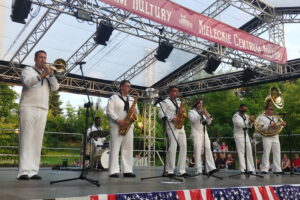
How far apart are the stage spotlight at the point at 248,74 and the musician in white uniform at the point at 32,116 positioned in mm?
9666

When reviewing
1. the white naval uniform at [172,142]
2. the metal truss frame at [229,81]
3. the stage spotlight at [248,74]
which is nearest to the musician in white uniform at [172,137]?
the white naval uniform at [172,142]

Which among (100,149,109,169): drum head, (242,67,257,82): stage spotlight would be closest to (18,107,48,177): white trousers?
(100,149,109,169): drum head

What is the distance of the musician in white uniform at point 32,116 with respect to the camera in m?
4.63

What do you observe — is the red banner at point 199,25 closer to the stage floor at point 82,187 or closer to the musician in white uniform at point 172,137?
the musician in white uniform at point 172,137

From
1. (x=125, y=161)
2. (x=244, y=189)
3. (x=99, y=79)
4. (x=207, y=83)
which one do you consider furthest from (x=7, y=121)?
(x=244, y=189)

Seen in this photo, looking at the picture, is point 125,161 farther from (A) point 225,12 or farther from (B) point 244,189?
(A) point 225,12

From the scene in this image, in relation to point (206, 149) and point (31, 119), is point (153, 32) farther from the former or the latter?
point (31, 119)

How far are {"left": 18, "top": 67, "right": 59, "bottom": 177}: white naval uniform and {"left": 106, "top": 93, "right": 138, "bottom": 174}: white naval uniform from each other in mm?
1259

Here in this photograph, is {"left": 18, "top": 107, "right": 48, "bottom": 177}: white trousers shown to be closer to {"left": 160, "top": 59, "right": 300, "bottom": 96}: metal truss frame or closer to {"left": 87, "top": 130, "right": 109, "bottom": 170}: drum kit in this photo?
{"left": 87, "top": 130, "right": 109, "bottom": 170}: drum kit

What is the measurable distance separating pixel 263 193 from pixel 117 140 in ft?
8.86

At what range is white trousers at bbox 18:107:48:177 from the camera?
15.2ft

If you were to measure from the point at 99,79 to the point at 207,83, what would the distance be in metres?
4.95

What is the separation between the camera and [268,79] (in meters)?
12.8

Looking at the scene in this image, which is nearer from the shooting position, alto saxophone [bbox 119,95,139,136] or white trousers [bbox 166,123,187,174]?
alto saxophone [bbox 119,95,139,136]
